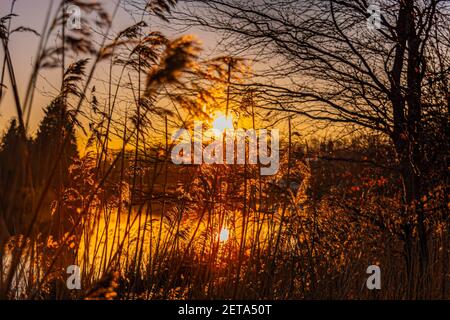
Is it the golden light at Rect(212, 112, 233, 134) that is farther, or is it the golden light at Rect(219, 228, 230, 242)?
the golden light at Rect(219, 228, 230, 242)

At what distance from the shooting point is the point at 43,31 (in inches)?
101

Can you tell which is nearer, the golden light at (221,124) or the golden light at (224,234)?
the golden light at (221,124)
